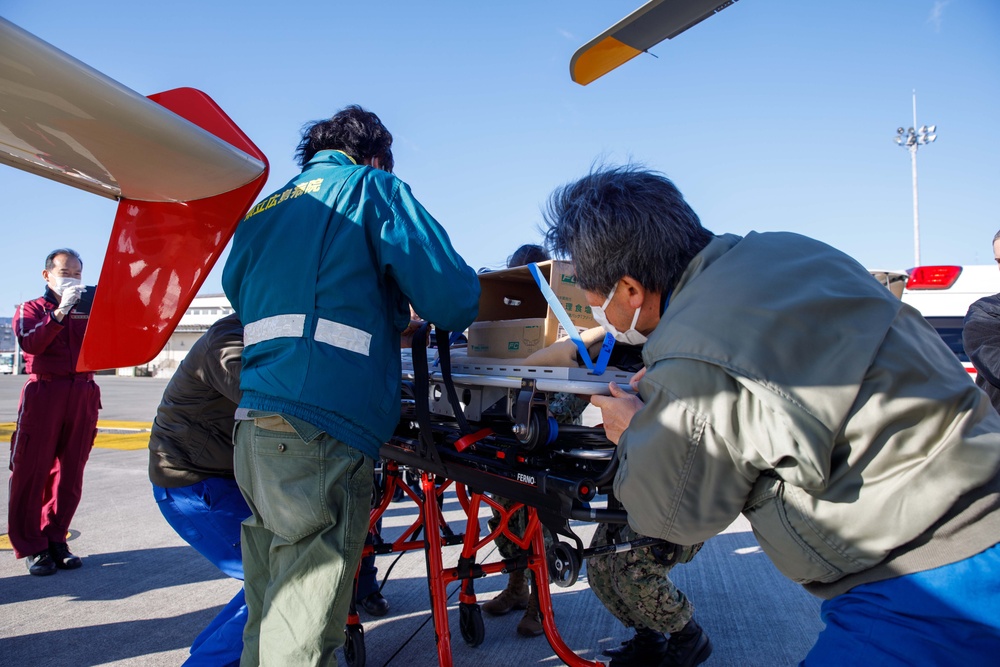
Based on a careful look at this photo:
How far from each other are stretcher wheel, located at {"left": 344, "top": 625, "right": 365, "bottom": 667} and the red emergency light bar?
667 cm

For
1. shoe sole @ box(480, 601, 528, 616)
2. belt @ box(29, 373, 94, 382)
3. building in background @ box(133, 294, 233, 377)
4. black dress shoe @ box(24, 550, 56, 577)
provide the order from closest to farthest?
shoe sole @ box(480, 601, 528, 616) → black dress shoe @ box(24, 550, 56, 577) → belt @ box(29, 373, 94, 382) → building in background @ box(133, 294, 233, 377)

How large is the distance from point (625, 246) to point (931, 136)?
34.0 metres

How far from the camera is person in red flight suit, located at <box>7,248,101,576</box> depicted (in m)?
4.38

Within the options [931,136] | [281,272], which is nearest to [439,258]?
[281,272]

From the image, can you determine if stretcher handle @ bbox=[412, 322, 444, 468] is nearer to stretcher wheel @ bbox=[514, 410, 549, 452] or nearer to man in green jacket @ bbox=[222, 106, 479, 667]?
man in green jacket @ bbox=[222, 106, 479, 667]

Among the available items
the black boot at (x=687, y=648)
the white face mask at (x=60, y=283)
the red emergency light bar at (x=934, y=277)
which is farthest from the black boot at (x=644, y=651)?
the red emergency light bar at (x=934, y=277)

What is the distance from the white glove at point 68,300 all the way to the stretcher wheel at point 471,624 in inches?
141

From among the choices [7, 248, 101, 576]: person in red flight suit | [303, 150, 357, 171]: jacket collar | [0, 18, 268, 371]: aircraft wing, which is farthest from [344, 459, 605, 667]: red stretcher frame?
[7, 248, 101, 576]: person in red flight suit

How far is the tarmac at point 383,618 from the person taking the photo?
124 inches

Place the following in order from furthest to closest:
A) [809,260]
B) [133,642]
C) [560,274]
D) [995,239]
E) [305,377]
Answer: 1. [995,239]
2. [133,642]
3. [560,274]
4. [305,377]
5. [809,260]

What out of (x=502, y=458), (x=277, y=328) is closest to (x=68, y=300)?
(x=277, y=328)

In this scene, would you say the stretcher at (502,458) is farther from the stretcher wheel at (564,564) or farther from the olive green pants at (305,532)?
the olive green pants at (305,532)

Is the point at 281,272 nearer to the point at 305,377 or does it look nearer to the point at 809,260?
the point at 305,377

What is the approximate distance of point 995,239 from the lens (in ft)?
14.1
